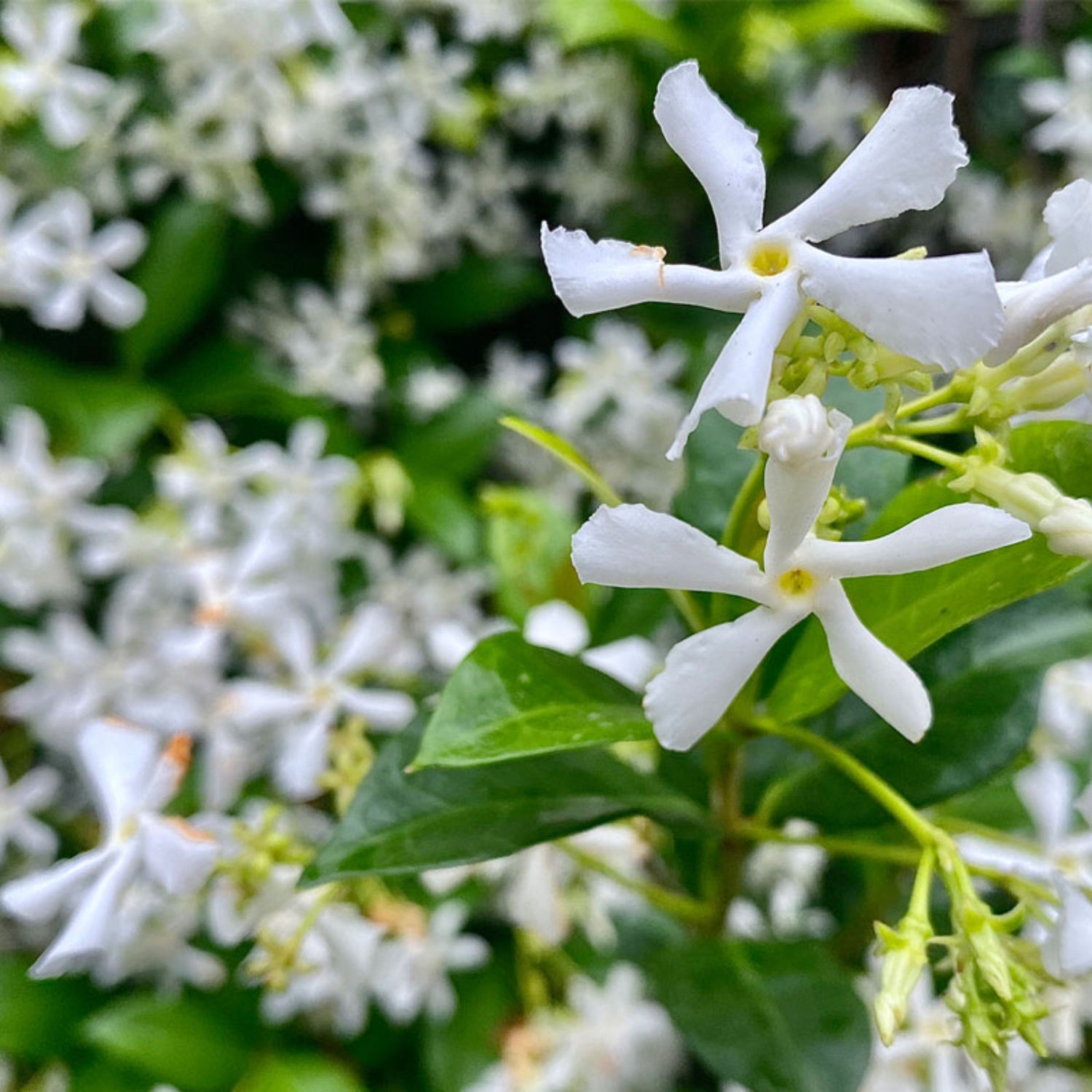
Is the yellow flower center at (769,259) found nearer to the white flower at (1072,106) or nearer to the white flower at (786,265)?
the white flower at (786,265)

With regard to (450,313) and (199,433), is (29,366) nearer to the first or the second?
(199,433)

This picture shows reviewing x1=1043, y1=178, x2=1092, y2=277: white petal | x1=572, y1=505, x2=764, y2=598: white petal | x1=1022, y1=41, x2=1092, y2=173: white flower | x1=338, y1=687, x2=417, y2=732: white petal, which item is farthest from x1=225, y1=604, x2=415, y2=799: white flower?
x1=1022, y1=41, x2=1092, y2=173: white flower

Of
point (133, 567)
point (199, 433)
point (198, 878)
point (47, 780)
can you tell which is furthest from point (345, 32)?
point (198, 878)

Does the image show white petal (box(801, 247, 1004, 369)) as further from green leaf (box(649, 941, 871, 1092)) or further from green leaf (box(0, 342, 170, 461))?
green leaf (box(0, 342, 170, 461))

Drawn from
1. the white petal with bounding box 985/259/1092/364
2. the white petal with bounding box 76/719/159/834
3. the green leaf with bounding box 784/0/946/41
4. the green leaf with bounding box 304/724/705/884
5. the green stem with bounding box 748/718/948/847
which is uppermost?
the white petal with bounding box 985/259/1092/364

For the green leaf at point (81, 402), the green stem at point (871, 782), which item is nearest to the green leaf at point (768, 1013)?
the green stem at point (871, 782)

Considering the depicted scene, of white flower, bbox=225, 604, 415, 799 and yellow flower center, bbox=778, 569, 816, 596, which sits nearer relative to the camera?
yellow flower center, bbox=778, 569, 816, 596
